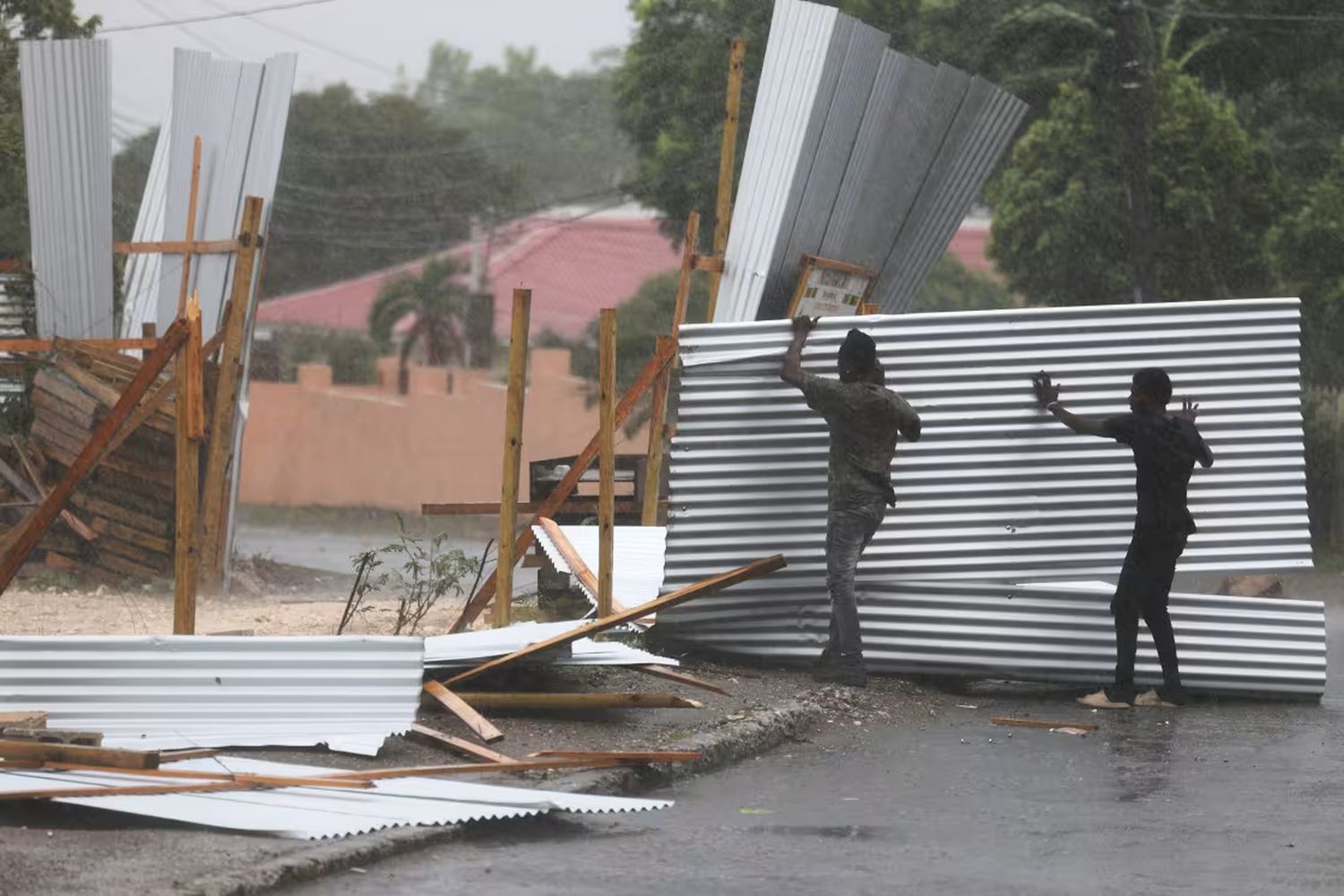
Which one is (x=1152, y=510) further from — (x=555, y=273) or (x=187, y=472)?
(x=555, y=273)

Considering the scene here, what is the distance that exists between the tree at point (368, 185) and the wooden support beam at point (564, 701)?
44.8m

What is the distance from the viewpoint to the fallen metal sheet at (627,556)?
10.7m

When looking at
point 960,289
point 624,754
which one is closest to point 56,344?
point 624,754

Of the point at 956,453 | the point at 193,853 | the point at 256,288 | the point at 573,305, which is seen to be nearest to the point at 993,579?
the point at 956,453

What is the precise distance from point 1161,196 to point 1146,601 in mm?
17884

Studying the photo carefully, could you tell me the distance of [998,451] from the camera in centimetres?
1018

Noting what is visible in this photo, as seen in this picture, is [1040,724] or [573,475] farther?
[573,475]

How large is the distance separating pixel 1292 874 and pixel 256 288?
12.1 m

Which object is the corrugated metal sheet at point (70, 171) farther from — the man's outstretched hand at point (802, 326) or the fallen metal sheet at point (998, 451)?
the man's outstretched hand at point (802, 326)

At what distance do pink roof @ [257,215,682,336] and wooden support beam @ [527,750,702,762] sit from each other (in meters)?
49.0

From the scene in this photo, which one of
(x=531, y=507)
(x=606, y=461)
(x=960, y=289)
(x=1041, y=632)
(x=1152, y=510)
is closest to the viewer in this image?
(x=606, y=461)

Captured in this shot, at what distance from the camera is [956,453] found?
401 inches

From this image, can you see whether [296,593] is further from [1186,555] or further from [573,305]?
[573,305]

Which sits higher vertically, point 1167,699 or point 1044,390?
point 1044,390
